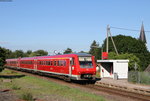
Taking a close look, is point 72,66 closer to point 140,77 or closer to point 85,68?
point 85,68

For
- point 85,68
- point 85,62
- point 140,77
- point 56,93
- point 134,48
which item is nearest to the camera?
point 56,93

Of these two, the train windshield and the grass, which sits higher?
the train windshield

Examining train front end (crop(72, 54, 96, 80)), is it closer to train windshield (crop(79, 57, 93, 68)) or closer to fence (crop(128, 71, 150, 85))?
train windshield (crop(79, 57, 93, 68))

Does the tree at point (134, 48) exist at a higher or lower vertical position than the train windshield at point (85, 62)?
higher

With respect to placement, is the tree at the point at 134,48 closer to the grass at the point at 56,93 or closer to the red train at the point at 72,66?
the red train at the point at 72,66


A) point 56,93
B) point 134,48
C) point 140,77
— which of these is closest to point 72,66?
point 140,77

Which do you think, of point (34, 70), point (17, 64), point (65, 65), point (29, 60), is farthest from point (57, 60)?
point (17, 64)

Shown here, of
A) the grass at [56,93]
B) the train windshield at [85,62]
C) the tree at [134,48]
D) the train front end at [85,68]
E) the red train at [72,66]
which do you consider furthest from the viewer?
the tree at [134,48]

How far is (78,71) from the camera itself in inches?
931

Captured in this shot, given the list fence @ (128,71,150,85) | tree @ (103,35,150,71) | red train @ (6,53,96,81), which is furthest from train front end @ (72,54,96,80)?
tree @ (103,35,150,71)

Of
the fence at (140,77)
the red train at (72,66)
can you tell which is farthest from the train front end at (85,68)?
the fence at (140,77)

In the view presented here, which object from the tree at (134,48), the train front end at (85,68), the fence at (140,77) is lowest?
the fence at (140,77)

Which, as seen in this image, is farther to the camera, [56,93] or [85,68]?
[85,68]

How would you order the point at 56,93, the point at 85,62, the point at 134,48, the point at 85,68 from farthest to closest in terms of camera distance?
1. the point at 134,48
2. the point at 85,62
3. the point at 85,68
4. the point at 56,93
